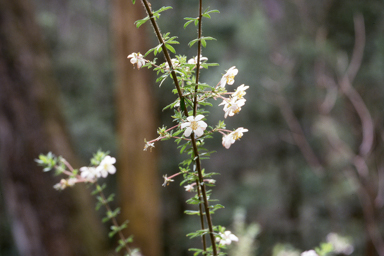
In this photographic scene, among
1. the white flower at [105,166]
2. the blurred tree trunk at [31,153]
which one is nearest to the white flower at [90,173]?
the white flower at [105,166]

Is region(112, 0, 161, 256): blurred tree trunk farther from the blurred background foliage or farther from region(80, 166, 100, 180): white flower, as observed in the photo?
region(80, 166, 100, 180): white flower

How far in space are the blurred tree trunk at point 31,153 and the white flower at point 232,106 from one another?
1.73m

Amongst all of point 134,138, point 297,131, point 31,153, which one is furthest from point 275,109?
point 31,153

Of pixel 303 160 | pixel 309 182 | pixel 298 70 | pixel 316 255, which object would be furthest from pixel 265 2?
pixel 316 255

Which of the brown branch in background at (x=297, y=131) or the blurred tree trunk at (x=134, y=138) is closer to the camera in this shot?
the blurred tree trunk at (x=134, y=138)

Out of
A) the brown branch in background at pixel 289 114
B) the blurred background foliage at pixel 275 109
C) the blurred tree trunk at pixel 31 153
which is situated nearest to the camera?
the blurred tree trunk at pixel 31 153

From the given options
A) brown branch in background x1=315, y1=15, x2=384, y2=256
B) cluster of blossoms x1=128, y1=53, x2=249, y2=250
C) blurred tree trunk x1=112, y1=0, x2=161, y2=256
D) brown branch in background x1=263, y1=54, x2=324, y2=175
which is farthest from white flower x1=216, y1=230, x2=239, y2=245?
brown branch in background x1=263, y1=54, x2=324, y2=175

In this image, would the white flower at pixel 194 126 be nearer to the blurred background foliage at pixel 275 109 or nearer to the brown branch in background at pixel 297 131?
the blurred background foliage at pixel 275 109

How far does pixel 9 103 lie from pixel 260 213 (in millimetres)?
3255

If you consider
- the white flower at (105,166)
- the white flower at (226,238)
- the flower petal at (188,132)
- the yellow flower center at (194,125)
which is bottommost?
the white flower at (226,238)

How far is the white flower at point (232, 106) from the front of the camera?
1.40 feet

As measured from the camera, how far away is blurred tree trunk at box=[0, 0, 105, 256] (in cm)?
187

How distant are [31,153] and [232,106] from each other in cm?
186

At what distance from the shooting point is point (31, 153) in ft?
6.30
